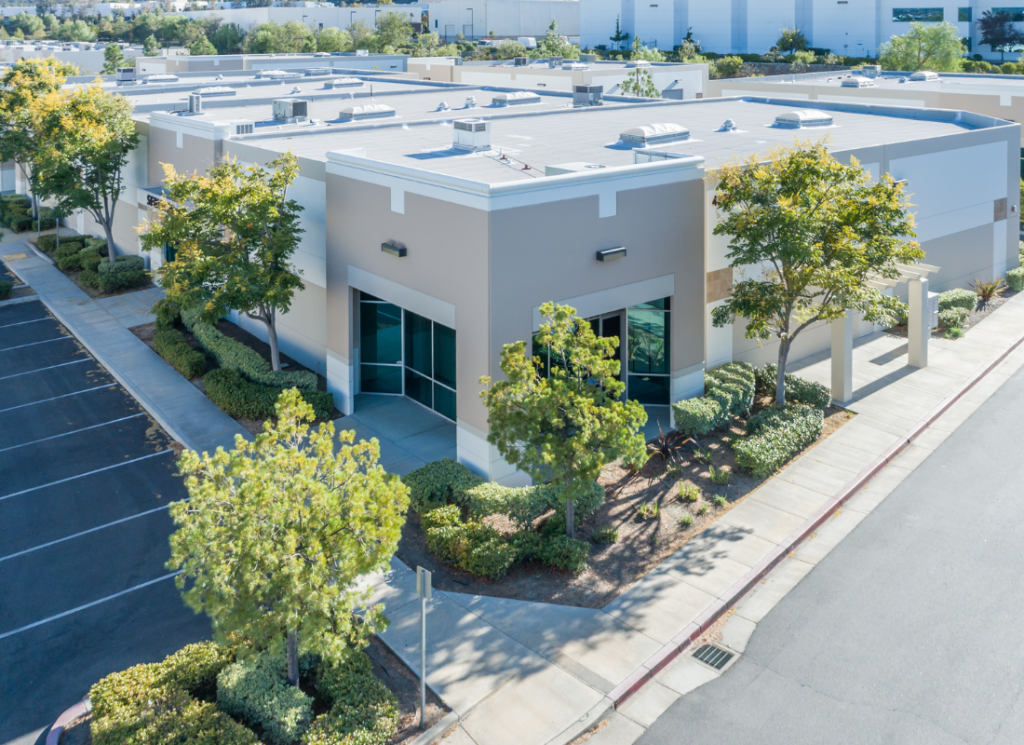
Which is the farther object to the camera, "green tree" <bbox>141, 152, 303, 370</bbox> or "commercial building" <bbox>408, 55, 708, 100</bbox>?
"commercial building" <bbox>408, 55, 708, 100</bbox>

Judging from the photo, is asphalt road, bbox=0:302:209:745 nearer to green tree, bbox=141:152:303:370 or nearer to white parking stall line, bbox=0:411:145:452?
white parking stall line, bbox=0:411:145:452

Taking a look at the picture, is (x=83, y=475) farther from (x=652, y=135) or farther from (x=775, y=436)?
(x=652, y=135)

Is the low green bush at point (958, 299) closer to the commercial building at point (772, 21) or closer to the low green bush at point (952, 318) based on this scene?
the low green bush at point (952, 318)

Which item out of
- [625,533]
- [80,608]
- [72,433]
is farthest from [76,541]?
[625,533]

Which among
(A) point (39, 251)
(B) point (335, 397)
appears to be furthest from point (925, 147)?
(A) point (39, 251)

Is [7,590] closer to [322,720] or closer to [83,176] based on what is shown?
[322,720]

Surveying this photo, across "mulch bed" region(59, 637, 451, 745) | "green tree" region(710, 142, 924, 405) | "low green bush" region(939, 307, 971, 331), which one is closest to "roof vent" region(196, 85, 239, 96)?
"green tree" region(710, 142, 924, 405)

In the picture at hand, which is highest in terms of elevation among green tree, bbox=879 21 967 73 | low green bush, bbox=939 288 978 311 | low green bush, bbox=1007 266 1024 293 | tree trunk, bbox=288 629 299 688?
green tree, bbox=879 21 967 73
